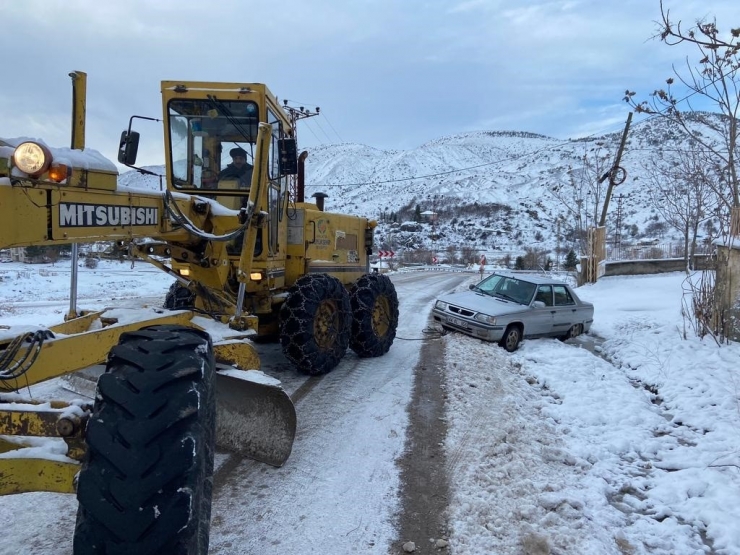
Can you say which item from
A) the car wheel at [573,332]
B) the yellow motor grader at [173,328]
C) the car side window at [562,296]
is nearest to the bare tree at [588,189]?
the car wheel at [573,332]

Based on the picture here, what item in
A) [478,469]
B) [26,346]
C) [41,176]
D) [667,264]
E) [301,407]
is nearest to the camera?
[41,176]

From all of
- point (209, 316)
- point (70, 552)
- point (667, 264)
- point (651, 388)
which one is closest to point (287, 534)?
point (70, 552)

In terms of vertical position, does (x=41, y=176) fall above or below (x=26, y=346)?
above

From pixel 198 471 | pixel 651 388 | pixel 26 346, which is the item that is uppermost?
pixel 26 346

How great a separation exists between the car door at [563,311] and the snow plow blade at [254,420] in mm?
8146

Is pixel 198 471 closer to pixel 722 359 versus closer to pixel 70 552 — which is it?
pixel 70 552

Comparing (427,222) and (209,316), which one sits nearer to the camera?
(209,316)

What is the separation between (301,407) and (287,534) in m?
2.35

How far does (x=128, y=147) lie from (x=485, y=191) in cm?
9543

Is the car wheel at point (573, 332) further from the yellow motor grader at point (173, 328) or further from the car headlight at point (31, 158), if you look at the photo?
the car headlight at point (31, 158)

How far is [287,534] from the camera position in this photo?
3361 mm

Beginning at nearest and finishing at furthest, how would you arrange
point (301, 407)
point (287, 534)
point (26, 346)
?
point (26, 346)
point (287, 534)
point (301, 407)

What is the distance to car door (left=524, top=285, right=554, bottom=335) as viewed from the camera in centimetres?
1049

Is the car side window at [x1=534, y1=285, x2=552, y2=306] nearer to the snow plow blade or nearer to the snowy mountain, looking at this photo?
the snow plow blade
